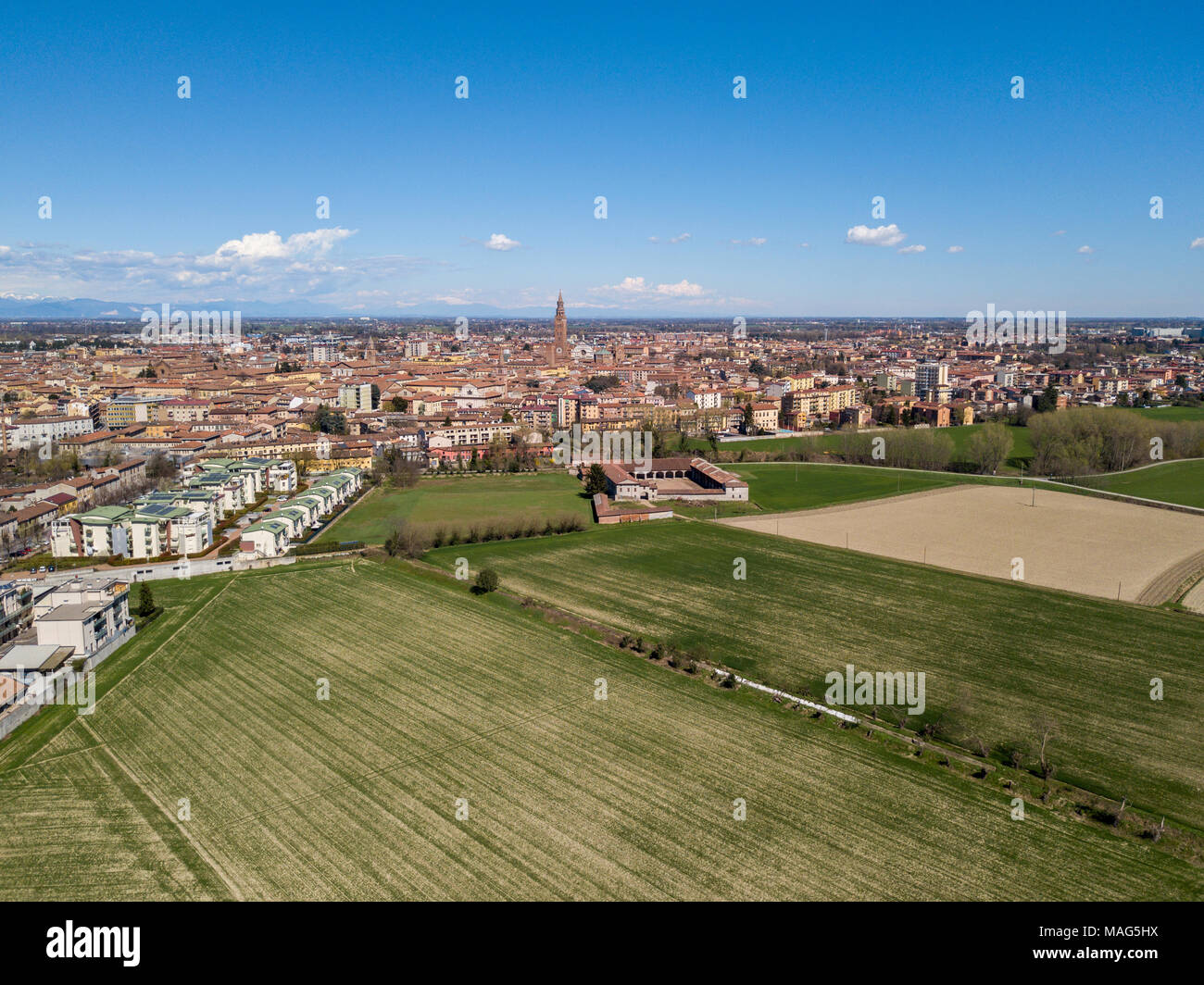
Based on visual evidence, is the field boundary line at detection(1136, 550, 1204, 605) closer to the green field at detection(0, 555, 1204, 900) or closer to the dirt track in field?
the dirt track in field

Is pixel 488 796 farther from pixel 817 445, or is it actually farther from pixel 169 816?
pixel 817 445

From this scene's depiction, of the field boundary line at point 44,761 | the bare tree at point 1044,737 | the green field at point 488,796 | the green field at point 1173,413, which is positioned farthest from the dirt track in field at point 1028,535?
the green field at point 1173,413

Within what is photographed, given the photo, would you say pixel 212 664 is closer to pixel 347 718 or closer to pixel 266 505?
pixel 347 718

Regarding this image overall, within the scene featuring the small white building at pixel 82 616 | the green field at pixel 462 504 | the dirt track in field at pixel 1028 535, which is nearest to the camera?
the small white building at pixel 82 616

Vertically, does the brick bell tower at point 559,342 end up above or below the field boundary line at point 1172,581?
above

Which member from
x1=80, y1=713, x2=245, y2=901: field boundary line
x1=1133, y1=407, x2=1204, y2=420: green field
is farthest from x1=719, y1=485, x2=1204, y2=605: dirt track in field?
x1=1133, y1=407, x2=1204, y2=420: green field

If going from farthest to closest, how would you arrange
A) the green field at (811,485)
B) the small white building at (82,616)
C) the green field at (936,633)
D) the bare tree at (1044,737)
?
the green field at (811,485), the small white building at (82,616), the green field at (936,633), the bare tree at (1044,737)

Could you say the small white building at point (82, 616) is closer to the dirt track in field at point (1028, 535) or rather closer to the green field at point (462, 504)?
the green field at point (462, 504)
